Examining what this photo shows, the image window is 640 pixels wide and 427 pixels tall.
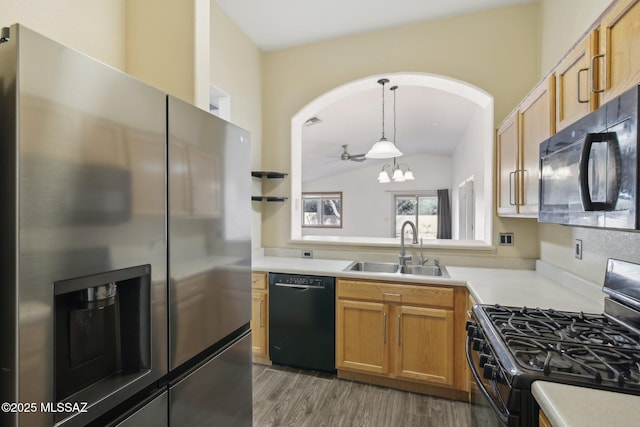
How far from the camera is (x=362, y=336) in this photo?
2.35 m

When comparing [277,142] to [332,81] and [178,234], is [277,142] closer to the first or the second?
[332,81]

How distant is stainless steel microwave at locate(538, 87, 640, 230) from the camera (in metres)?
0.82

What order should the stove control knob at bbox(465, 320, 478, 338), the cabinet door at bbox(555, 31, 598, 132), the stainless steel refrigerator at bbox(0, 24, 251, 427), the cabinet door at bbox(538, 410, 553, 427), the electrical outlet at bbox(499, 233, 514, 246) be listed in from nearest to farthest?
the stainless steel refrigerator at bbox(0, 24, 251, 427)
the cabinet door at bbox(538, 410, 553, 427)
the cabinet door at bbox(555, 31, 598, 132)
the stove control knob at bbox(465, 320, 478, 338)
the electrical outlet at bbox(499, 233, 514, 246)

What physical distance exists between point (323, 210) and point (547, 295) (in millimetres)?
7442

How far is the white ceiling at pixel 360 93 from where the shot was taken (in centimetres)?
252

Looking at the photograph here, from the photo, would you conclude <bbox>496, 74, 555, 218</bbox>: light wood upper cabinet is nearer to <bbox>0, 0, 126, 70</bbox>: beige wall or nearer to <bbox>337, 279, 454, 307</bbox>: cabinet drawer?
<bbox>337, 279, 454, 307</bbox>: cabinet drawer

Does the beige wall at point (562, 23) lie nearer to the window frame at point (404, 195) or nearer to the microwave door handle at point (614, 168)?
the microwave door handle at point (614, 168)

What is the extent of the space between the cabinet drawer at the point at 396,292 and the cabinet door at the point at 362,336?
6 centimetres

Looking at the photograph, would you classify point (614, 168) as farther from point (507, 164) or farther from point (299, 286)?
point (299, 286)

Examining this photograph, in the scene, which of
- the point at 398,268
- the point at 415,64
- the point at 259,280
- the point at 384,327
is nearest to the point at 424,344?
the point at 384,327

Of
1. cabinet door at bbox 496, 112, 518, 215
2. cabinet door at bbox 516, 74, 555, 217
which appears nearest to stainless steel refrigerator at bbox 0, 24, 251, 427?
cabinet door at bbox 516, 74, 555, 217

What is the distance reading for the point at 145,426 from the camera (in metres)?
0.87

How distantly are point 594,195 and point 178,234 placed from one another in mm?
1286

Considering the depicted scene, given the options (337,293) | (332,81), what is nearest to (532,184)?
(337,293)
